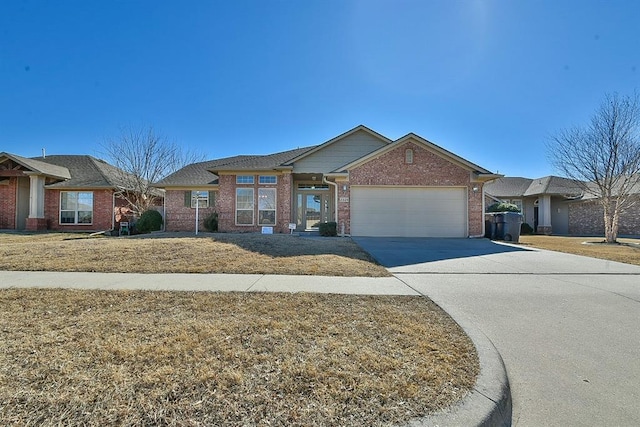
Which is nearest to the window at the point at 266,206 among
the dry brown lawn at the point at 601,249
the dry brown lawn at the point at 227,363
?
the dry brown lawn at the point at 601,249

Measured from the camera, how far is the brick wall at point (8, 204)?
66.2 ft

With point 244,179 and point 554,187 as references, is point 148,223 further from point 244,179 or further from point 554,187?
point 554,187

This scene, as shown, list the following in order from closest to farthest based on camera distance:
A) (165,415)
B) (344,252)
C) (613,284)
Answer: (165,415), (613,284), (344,252)

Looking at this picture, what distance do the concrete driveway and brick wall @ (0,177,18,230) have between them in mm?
24712

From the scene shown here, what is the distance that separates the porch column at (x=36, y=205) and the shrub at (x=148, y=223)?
23.2 feet

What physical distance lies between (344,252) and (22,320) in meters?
7.54

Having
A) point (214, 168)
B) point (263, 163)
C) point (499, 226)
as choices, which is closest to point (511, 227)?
point (499, 226)

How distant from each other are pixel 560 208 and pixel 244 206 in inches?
995

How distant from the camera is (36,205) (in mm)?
19531

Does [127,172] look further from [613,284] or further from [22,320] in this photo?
[613,284]

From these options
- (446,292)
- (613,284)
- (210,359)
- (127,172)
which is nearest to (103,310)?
(210,359)

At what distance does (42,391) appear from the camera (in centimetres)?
234

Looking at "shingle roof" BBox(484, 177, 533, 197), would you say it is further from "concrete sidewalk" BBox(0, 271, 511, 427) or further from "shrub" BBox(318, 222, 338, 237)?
"concrete sidewalk" BBox(0, 271, 511, 427)

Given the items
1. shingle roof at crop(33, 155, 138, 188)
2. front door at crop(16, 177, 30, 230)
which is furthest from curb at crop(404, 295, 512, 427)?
front door at crop(16, 177, 30, 230)
